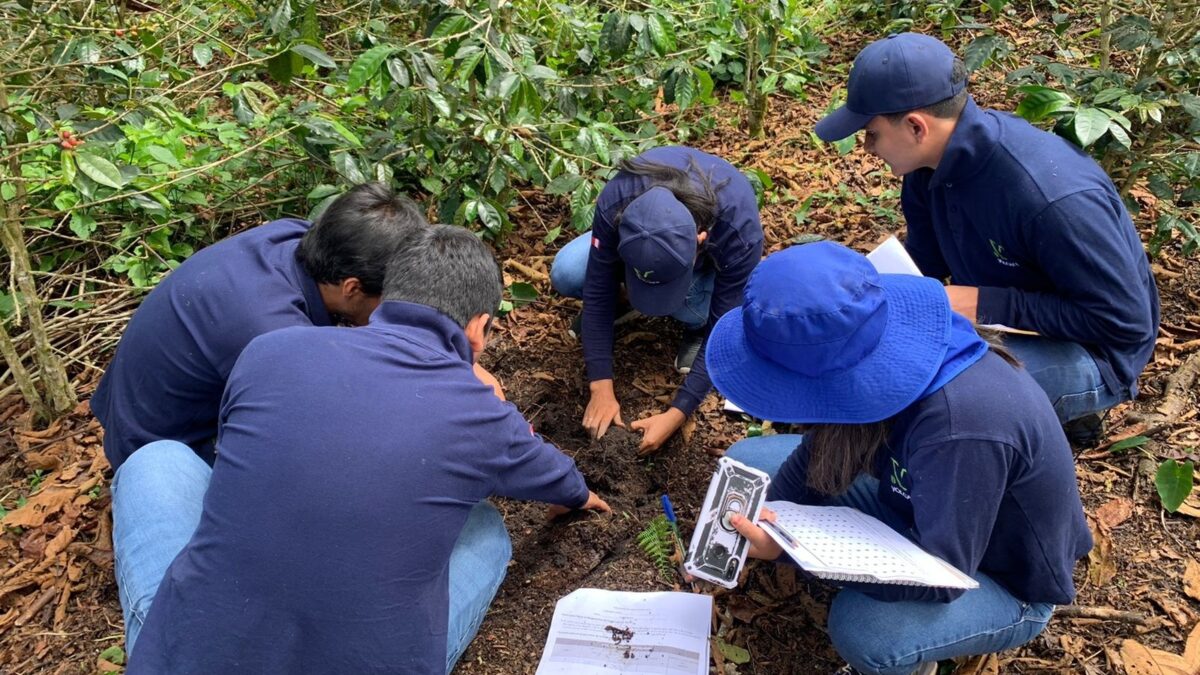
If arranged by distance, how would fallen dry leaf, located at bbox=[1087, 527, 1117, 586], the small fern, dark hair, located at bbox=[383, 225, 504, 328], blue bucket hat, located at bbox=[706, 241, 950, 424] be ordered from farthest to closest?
the small fern → fallen dry leaf, located at bbox=[1087, 527, 1117, 586] → dark hair, located at bbox=[383, 225, 504, 328] → blue bucket hat, located at bbox=[706, 241, 950, 424]

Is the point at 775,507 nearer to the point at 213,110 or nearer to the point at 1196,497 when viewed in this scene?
the point at 1196,497

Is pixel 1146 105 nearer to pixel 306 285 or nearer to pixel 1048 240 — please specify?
pixel 1048 240

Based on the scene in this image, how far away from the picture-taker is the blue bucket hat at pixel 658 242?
247 centimetres

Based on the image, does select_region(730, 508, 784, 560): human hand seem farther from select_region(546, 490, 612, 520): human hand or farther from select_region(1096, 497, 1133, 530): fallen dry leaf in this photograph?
select_region(1096, 497, 1133, 530): fallen dry leaf

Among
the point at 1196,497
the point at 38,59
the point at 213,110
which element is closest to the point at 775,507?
the point at 1196,497

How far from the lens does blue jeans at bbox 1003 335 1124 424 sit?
2410 mm

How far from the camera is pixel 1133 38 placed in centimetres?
287

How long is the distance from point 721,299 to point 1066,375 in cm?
115

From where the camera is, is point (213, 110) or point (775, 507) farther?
point (213, 110)

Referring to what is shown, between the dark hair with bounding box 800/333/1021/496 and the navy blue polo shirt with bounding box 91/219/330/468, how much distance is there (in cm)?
146

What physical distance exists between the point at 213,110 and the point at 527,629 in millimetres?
4138

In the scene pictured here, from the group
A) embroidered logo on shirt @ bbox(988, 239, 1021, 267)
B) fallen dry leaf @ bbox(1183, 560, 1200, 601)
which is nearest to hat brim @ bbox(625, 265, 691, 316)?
embroidered logo on shirt @ bbox(988, 239, 1021, 267)

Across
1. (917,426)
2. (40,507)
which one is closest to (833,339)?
(917,426)

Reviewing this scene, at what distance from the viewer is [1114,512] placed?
253 cm
